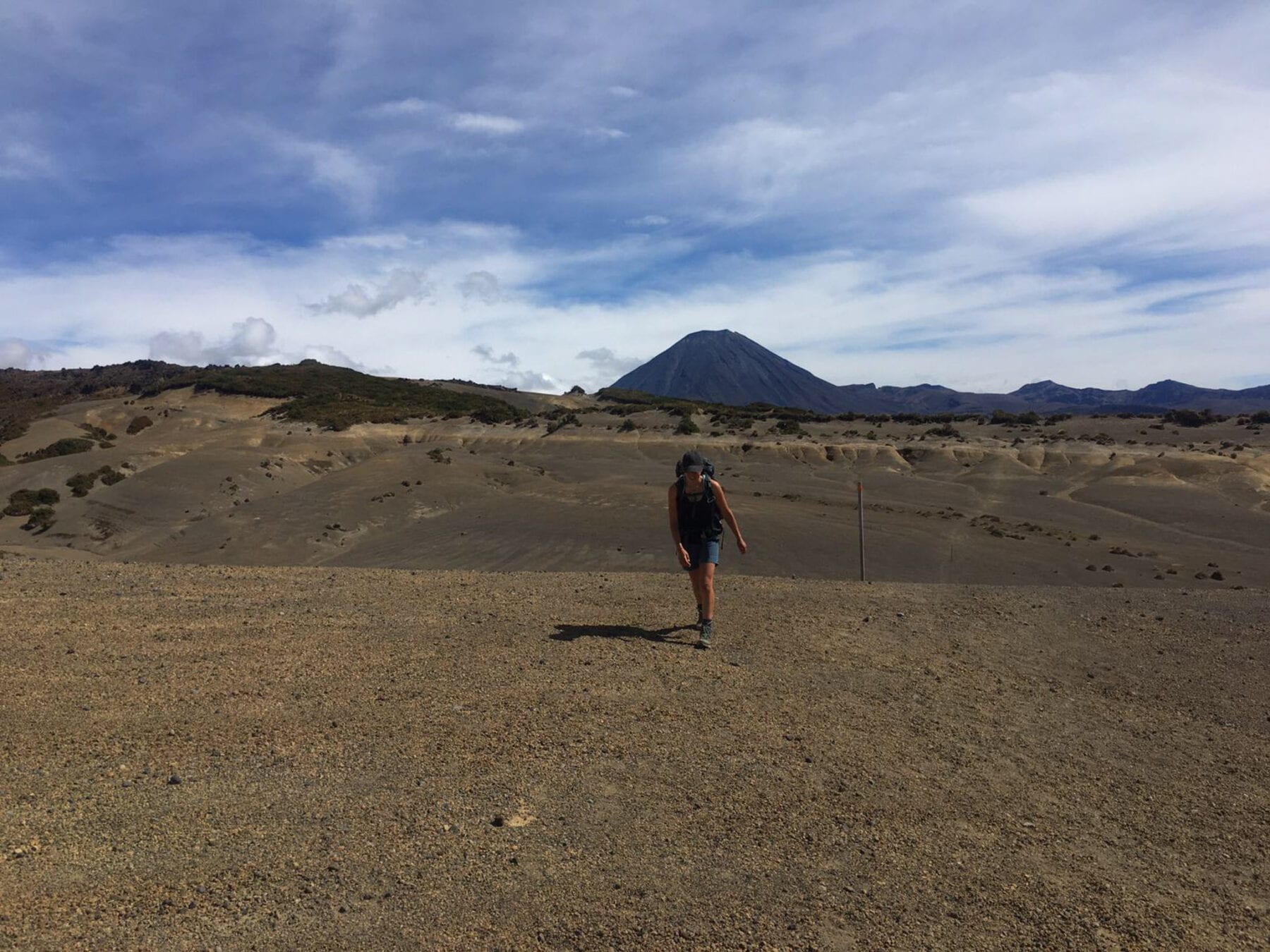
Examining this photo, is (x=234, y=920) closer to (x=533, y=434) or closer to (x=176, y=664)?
(x=176, y=664)

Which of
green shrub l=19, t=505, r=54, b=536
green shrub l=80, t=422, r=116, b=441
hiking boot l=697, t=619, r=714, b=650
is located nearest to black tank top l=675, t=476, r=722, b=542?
hiking boot l=697, t=619, r=714, b=650

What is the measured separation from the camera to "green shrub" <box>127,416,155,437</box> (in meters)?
67.3

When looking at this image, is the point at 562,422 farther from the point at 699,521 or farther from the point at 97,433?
the point at 699,521

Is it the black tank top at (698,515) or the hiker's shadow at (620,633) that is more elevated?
the black tank top at (698,515)

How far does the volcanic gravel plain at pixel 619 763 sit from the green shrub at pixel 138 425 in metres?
64.4

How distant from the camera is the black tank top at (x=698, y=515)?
7.77m

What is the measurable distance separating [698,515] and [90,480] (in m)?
37.8

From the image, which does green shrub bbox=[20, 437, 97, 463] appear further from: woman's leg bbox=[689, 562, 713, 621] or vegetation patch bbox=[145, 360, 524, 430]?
woman's leg bbox=[689, 562, 713, 621]

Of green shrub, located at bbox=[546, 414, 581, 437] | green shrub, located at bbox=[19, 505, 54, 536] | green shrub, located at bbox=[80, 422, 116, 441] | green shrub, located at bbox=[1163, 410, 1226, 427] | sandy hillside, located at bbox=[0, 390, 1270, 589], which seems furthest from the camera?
green shrub, located at bbox=[80, 422, 116, 441]

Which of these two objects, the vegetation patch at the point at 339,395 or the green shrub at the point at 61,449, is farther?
the vegetation patch at the point at 339,395

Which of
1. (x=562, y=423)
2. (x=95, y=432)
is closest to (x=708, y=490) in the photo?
(x=562, y=423)

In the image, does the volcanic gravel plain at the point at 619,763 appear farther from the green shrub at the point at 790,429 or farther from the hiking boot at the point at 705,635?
the green shrub at the point at 790,429

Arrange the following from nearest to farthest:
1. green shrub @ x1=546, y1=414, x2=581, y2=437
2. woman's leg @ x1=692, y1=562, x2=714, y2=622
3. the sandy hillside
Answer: woman's leg @ x1=692, y1=562, x2=714, y2=622 → the sandy hillside → green shrub @ x1=546, y1=414, x2=581, y2=437

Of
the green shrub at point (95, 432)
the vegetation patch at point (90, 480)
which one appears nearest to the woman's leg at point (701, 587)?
the vegetation patch at point (90, 480)
